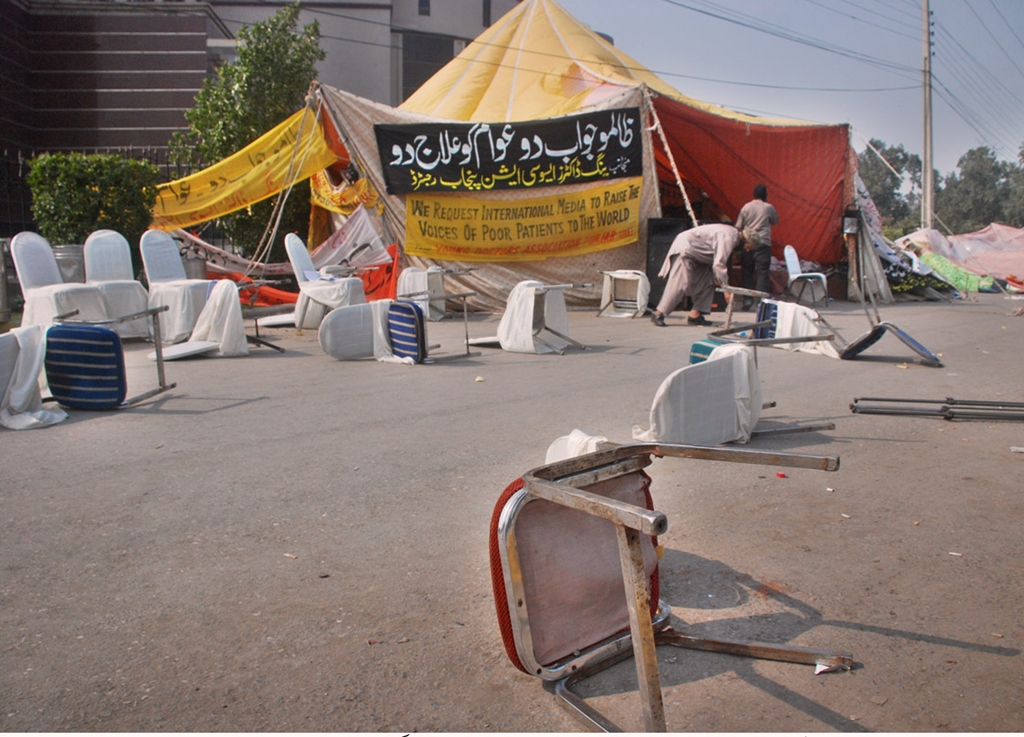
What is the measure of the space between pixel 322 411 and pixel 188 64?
58.6 ft

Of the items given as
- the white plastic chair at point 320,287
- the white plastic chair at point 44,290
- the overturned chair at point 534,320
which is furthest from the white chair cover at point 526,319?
the white plastic chair at point 44,290

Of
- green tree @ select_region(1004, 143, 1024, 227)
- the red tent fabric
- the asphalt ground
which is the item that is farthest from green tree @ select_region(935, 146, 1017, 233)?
the asphalt ground

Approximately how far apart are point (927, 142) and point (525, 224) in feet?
56.3

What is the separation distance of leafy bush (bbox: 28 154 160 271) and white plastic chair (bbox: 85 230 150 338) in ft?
5.11

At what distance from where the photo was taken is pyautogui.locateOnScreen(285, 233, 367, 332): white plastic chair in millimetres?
11062

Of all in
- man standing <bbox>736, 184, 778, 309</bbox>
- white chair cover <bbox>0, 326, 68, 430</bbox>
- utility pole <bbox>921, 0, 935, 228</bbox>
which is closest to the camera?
white chair cover <bbox>0, 326, 68, 430</bbox>

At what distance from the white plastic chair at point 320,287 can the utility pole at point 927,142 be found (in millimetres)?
19452

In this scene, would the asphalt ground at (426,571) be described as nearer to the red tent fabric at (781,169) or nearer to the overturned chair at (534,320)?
the overturned chair at (534,320)

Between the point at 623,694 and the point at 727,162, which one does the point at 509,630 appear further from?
the point at 727,162

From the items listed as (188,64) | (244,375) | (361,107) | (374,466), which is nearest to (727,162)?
(361,107)

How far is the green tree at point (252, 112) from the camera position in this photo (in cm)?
1647

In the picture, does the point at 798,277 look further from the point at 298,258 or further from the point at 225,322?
the point at 225,322

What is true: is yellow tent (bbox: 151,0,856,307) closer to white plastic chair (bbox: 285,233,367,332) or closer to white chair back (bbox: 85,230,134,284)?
white plastic chair (bbox: 285,233,367,332)

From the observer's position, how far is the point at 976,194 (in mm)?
55125
